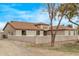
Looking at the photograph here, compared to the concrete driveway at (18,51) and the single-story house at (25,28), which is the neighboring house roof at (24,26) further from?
the concrete driveway at (18,51)

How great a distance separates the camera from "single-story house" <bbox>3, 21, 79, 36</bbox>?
2581cm

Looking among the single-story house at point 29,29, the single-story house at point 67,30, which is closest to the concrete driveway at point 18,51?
the single-story house at point 29,29

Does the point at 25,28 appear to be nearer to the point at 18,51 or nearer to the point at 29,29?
the point at 29,29

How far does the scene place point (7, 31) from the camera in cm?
2583

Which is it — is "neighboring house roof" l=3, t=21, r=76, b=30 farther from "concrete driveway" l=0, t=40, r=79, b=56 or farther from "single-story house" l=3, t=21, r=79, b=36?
"concrete driveway" l=0, t=40, r=79, b=56

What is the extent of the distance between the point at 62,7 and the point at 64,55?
709mm

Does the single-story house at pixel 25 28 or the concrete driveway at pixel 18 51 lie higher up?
the single-story house at pixel 25 28

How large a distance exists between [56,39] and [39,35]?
260mm

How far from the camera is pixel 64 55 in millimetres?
25797

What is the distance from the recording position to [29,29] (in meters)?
25.8

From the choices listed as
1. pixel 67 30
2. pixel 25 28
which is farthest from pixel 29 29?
pixel 67 30

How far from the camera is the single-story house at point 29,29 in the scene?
25812mm

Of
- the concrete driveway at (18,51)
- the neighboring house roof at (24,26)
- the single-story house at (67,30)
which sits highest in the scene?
the neighboring house roof at (24,26)

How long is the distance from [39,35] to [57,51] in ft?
1.17
